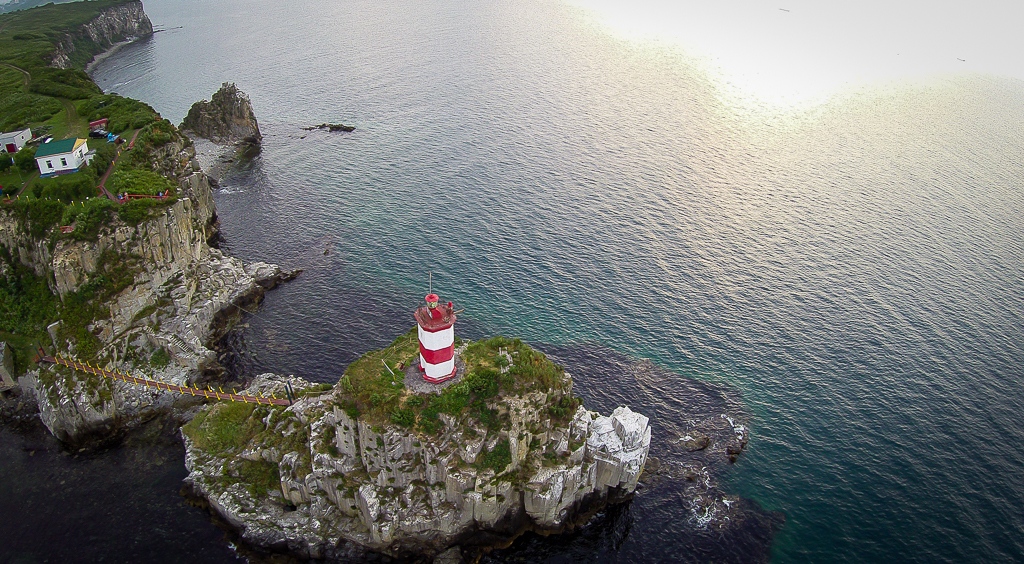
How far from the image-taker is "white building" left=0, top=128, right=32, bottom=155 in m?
88.2

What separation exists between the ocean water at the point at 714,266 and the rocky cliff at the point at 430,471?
5306 mm

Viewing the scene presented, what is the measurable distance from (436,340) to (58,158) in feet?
229

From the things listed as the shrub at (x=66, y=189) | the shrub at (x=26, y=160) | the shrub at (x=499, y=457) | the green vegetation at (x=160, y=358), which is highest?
the shrub at (x=26, y=160)

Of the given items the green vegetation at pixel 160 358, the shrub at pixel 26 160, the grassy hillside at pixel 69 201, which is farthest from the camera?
the shrub at pixel 26 160

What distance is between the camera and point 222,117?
451ft

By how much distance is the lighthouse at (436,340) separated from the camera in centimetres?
4966

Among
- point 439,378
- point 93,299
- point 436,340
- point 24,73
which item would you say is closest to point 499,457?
point 439,378

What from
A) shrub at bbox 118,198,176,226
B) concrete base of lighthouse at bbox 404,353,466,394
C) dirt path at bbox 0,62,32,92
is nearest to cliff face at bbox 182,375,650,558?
concrete base of lighthouse at bbox 404,353,466,394

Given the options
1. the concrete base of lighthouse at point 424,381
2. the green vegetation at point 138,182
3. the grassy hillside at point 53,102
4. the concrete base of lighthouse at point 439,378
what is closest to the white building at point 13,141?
the grassy hillside at point 53,102

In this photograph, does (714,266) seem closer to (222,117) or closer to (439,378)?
(439,378)

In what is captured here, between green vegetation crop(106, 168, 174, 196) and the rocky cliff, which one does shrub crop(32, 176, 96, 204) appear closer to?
green vegetation crop(106, 168, 174, 196)

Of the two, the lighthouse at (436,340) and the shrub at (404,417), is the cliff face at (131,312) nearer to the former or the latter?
the shrub at (404,417)

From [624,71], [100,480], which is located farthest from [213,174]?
[624,71]

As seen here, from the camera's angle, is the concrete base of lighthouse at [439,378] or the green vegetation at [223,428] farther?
the green vegetation at [223,428]
